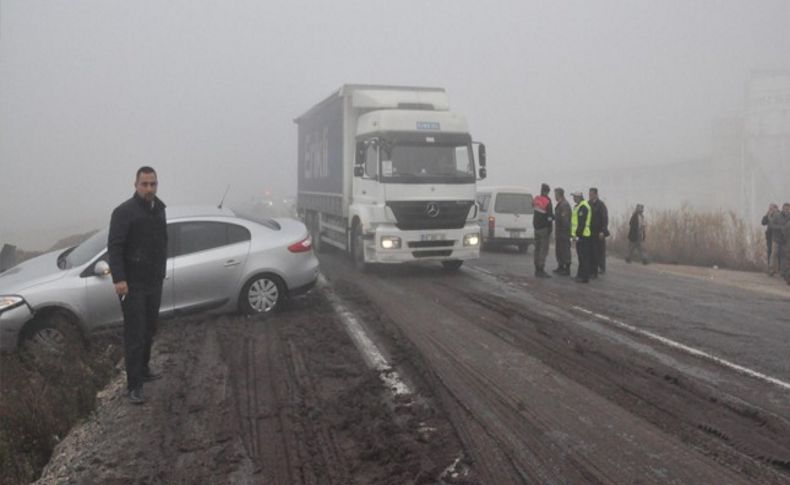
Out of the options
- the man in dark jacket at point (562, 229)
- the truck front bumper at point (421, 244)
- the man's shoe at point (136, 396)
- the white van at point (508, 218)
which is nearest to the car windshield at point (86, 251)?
the man's shoe at point (136, 396)

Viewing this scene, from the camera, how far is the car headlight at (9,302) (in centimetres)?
683

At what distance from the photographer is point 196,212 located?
8.81 meters

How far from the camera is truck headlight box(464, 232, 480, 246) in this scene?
12539 mm

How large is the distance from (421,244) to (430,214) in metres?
0.60

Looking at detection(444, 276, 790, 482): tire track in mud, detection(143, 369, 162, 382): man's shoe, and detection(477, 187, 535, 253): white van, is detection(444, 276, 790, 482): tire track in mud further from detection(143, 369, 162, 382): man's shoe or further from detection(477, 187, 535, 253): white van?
detection(477, 187, 535, 253): white van

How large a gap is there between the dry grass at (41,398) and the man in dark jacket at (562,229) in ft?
28.7

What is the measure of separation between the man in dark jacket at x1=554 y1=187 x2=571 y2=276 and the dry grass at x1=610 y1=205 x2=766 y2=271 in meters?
6.20

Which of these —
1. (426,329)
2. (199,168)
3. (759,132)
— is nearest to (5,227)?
(199,168)

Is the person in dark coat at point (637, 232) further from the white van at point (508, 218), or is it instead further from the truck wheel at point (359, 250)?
the truck wheel at point (359, 250)

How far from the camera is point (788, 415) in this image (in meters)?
4.96

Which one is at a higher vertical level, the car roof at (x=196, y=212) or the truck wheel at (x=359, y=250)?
the car roof at (x=196, y=212)

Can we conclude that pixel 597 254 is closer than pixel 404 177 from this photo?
No

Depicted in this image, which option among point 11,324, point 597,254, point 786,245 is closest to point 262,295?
point 11,324

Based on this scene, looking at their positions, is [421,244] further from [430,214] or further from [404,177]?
[404,177]
